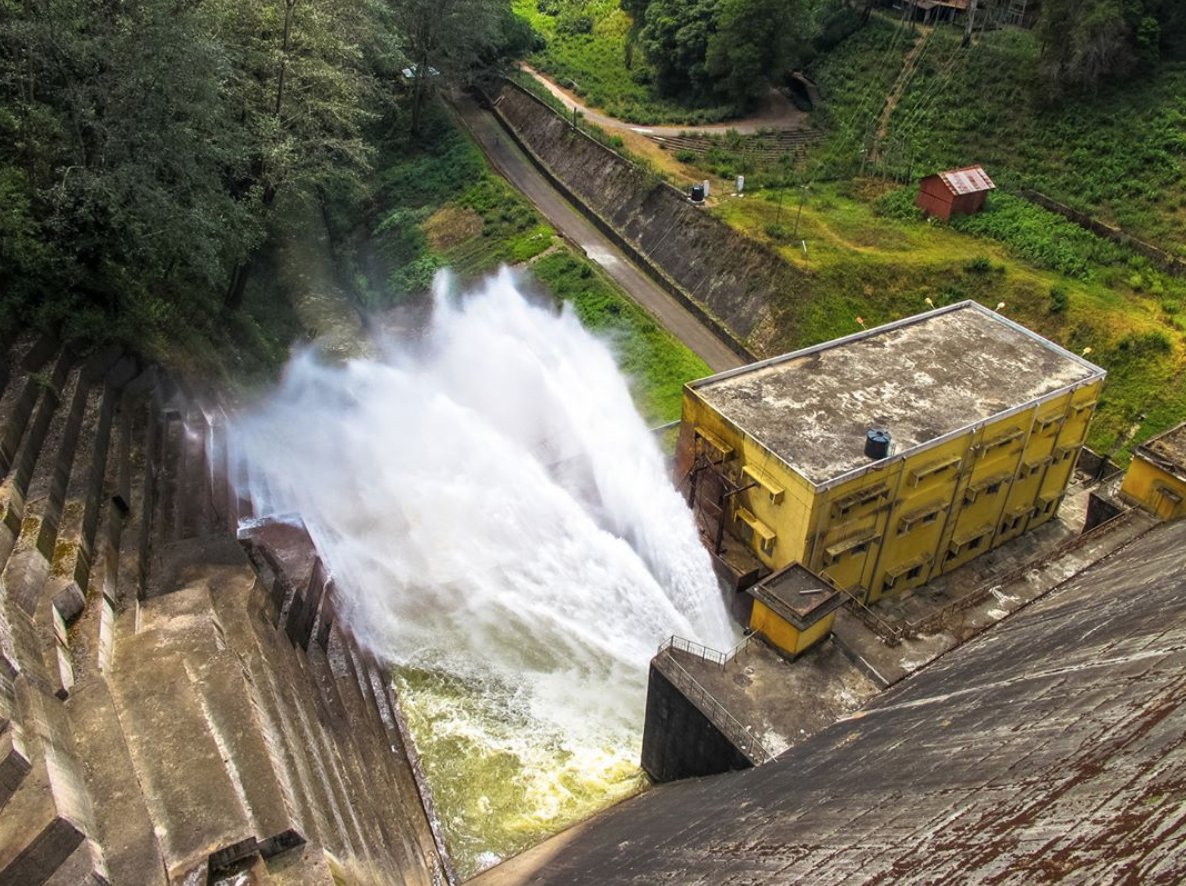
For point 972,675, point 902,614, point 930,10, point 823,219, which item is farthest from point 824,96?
point 972,675

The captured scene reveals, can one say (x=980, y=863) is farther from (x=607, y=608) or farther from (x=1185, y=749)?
(x=607, y=608)

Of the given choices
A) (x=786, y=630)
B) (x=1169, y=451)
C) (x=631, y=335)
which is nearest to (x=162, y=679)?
(x=786, y=630)

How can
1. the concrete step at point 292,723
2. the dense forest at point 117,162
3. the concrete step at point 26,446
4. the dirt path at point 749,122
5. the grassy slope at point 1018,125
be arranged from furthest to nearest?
the dirt path at point 749,122 < the grassy slope at point 1018,125 < the dense forest at point 117,162 < the concrete step at point 26,446 < the concrete step at point 292,723

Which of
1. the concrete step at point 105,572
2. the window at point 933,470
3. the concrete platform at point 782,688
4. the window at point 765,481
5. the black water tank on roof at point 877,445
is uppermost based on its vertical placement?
the black water tank on roof at point 877,445

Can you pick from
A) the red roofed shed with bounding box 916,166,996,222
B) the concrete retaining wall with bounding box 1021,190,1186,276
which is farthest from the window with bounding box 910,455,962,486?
the red roofed shed with bounding box 916,166,996,222

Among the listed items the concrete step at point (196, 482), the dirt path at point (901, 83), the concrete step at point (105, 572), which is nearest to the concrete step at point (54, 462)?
the concrete step at point (105, 572)

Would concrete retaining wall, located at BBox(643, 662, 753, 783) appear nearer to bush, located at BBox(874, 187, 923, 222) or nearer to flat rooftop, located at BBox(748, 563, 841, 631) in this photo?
flat rooftop, located at BBox(748, 563, 841, 631)

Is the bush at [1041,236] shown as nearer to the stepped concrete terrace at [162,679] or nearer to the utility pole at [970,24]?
the utility pole at [970,24]
